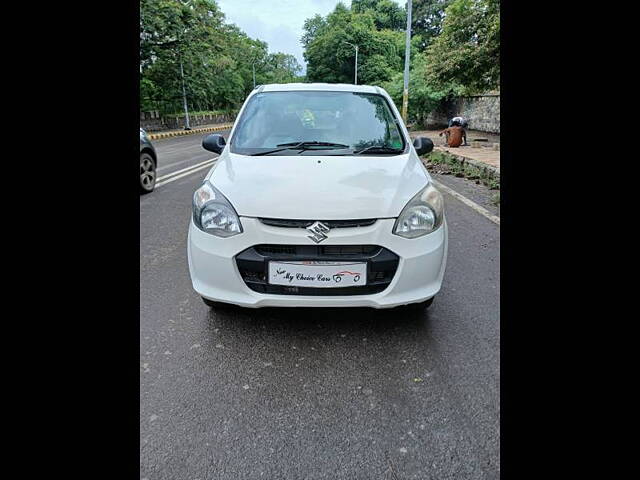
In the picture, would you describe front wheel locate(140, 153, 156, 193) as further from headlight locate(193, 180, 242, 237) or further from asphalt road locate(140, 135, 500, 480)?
headlight locate(193, 180, 242, 237)

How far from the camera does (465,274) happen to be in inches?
147

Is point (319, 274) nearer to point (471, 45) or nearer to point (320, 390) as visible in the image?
point (320, 390)

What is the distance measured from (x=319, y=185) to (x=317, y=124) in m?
1.13

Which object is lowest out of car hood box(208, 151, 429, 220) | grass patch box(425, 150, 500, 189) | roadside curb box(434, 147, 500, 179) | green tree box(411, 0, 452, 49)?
grass patch box(425, 150, 500, 189)

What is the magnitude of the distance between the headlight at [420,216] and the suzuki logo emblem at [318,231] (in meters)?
0.40

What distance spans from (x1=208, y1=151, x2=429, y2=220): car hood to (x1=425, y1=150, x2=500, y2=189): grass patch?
216 inches

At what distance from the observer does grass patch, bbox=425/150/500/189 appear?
8413 mm

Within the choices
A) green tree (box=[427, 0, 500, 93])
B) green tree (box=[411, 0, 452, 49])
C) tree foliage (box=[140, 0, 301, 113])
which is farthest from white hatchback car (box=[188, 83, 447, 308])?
green tree (box=[411, 0, 452, 49])

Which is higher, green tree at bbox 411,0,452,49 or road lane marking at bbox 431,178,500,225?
green tree at bbox 411,0,452,49

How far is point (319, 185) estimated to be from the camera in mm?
2604

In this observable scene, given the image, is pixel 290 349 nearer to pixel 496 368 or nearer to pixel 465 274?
pixel 496 368

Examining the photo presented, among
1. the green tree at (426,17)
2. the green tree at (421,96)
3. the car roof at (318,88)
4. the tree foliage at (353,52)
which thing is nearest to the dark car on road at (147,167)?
the car roof at (318,88)
